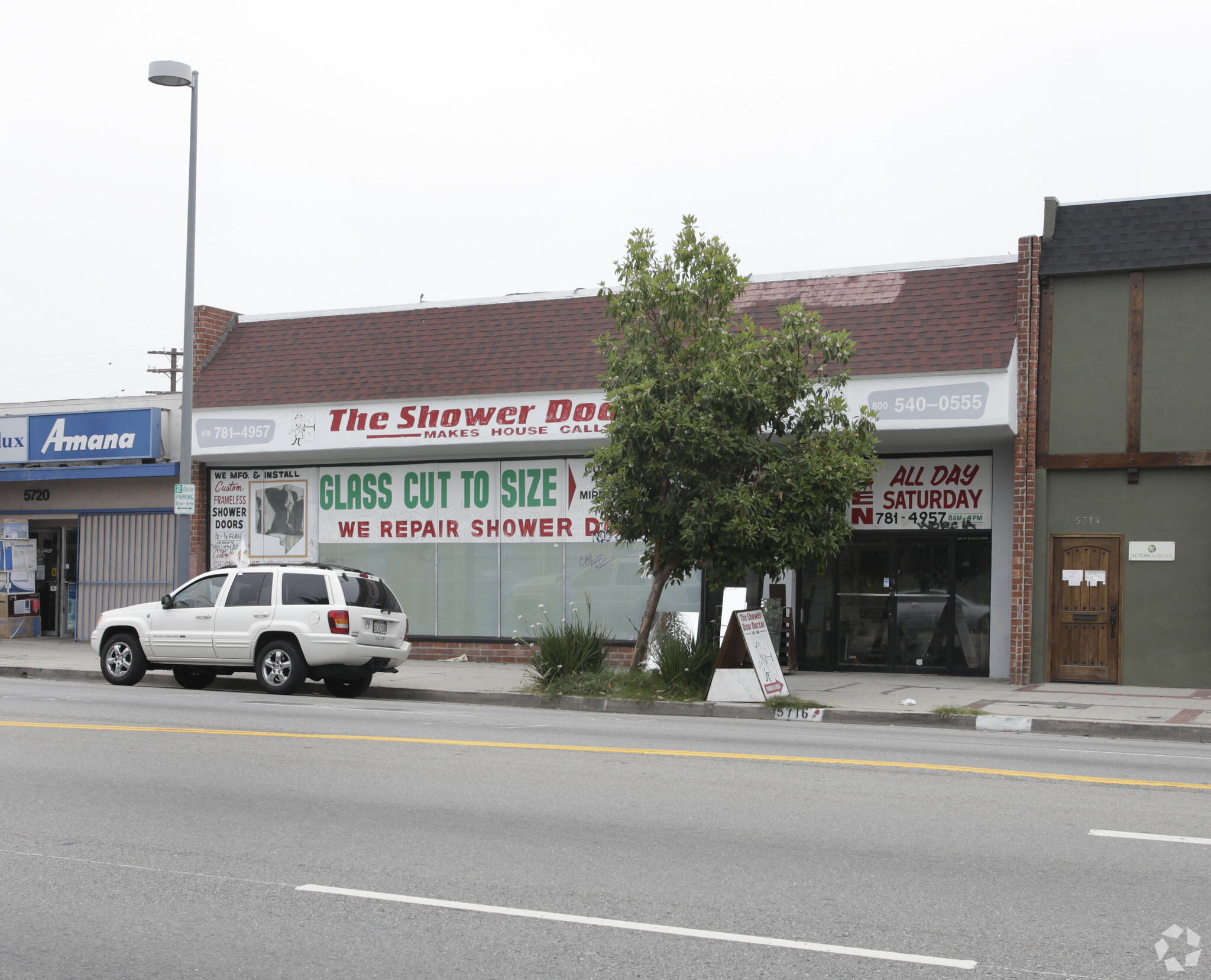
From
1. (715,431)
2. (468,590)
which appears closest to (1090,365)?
(715,431)

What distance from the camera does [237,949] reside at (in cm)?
516

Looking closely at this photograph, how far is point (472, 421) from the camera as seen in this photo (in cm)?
1981

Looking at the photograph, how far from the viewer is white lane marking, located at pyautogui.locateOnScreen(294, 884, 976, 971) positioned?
5012 millimetres

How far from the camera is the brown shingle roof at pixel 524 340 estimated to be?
17.7m

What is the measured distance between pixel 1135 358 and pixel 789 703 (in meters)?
7.05

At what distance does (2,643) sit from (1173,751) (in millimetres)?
20602

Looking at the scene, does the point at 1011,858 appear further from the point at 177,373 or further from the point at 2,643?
the point at 177,373

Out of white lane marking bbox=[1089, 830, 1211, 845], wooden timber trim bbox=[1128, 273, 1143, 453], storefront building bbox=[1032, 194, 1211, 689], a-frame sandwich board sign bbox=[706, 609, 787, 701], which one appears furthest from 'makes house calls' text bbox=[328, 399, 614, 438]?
white lane marking bbox=[1089, 830, 1211, 845]

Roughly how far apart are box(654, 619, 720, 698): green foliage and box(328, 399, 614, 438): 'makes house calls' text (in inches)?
166

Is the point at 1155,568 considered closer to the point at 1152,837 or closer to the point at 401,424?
the point at 1152,837

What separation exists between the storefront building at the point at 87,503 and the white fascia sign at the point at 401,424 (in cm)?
194

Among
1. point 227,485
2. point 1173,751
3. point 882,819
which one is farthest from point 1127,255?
point 227,485

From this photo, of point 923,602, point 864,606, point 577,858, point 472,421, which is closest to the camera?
point 577,858

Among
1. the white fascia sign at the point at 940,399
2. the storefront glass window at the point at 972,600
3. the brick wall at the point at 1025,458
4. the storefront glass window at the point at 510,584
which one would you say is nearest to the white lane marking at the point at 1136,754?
the brick wall at the point at 1025,458
